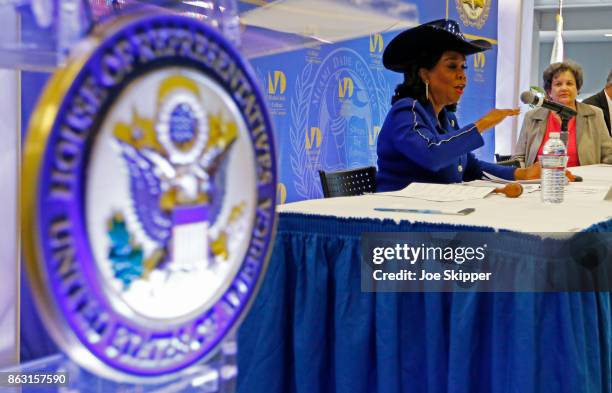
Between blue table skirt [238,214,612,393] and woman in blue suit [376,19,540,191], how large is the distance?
2.69 feet

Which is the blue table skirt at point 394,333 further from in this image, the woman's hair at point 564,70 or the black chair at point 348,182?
the woman's hair at point 564,70

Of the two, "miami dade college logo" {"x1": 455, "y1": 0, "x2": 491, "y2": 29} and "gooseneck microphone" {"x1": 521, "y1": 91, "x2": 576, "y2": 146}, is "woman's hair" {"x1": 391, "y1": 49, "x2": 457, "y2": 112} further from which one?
"miami dade college logo" {"x1": 455, "y1": 0, "x2": 491, "y2": 29}

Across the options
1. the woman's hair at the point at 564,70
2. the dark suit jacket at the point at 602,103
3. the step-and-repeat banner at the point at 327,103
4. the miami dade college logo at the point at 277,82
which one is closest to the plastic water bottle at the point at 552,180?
the step-and-repeat banner at the point at 327,103

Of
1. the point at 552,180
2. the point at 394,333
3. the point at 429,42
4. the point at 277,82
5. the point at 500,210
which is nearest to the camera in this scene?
the point at 394,333

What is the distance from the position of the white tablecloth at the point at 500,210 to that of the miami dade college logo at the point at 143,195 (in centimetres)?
79

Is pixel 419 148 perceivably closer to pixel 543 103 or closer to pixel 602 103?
pixel 543 103

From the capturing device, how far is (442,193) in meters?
1.51

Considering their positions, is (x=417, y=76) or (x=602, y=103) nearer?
(x=417, y=76)

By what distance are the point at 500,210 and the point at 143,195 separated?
3.68 ft

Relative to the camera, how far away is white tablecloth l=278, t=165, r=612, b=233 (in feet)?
3.54

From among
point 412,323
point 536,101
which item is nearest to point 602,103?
point 536,101

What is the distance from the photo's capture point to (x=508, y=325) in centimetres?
102

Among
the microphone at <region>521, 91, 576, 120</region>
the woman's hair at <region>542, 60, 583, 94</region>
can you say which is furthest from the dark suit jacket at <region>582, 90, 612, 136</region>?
the microphone at <region>521, 91, 576, 120</region>

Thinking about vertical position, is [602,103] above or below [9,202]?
above
